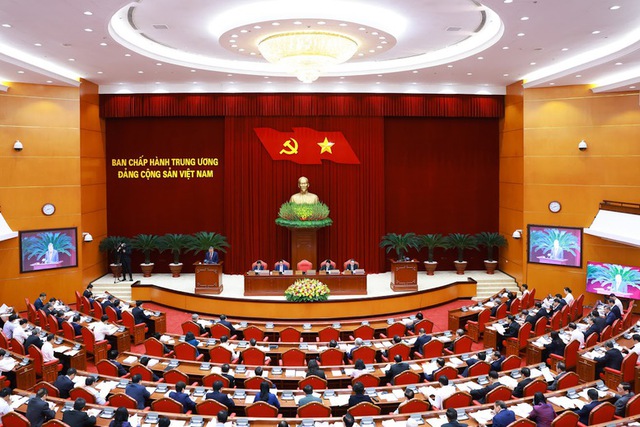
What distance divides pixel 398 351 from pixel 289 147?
961cm

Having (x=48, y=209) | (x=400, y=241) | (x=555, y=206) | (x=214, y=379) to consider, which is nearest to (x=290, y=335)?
(x=214, y=379)

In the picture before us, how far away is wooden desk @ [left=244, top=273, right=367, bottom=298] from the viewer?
15367mm

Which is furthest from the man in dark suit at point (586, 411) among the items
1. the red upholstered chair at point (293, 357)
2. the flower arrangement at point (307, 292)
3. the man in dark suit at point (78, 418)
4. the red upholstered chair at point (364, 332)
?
the flower arrangement at point (307, 292)

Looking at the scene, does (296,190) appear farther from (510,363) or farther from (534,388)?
(534,388)

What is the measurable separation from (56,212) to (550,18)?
43.1 feet

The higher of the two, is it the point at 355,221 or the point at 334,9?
the point at 334,9

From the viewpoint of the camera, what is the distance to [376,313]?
49.8 ft

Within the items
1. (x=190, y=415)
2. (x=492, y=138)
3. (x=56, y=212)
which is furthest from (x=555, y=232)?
(x=56, y=212)

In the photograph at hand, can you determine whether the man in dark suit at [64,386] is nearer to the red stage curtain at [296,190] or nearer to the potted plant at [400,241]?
the red stage curtain at [296,190]

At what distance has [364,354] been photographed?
405 inches

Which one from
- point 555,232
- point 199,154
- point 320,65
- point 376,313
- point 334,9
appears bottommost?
point 376,313

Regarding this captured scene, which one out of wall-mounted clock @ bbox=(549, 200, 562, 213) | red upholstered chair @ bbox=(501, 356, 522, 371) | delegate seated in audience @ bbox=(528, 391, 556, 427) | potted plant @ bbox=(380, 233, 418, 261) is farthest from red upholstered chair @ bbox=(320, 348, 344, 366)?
wall-mounted clock @ bbox=(549, 200, 562, 213)

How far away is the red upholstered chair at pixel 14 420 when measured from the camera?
23.0 ft

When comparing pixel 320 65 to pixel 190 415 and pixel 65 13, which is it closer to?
pixel 65 13
